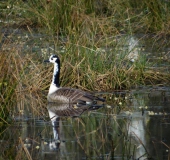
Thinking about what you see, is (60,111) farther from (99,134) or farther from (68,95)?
(99,134)

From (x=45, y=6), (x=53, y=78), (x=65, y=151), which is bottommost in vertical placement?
(x=65, y=151)

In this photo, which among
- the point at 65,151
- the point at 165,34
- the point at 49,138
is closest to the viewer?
the point at 65,151

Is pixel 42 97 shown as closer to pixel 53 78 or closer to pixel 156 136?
pixel 53 78

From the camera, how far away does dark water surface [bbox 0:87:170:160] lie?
8.88 metres

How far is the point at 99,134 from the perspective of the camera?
9.98 meters

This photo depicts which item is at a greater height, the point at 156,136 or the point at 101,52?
the point at 101,52

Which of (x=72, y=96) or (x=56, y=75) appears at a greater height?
(x=56, y=75)

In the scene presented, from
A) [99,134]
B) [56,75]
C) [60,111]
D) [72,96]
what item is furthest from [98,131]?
[56,75]

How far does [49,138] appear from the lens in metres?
9.81

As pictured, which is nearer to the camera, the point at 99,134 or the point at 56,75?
the point at 99,134

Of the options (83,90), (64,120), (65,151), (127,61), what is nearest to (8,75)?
(64,120)

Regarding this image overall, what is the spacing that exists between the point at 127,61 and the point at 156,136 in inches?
182

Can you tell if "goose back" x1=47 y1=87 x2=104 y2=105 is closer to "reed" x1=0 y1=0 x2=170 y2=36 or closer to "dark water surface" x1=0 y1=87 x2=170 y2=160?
"dark water surface" x1=0 y1=87 x2=170 y2=160

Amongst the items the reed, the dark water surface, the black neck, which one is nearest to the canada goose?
the black neck
